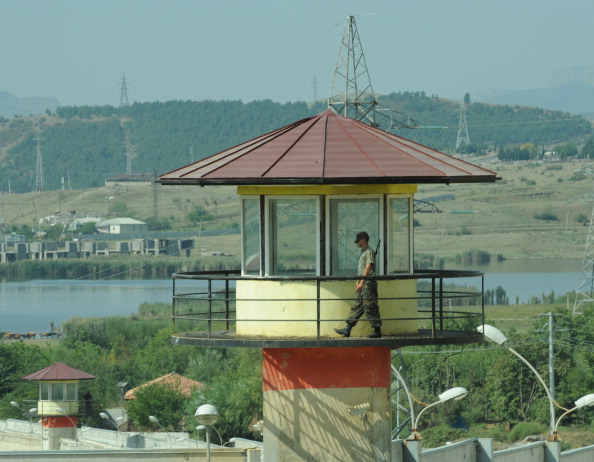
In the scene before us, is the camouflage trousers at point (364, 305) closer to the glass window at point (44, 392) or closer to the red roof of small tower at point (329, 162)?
the red roof of small tower at point (329, 162)

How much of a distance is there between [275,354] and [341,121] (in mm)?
2591

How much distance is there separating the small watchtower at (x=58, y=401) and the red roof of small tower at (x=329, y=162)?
4672 centimetres

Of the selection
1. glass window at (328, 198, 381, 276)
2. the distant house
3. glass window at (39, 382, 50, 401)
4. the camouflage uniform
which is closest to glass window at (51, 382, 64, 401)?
glass window at (39, 382, 50, 401)

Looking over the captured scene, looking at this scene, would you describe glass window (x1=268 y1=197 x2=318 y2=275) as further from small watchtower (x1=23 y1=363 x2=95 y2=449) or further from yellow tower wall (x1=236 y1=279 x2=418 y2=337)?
small watchtower (x1=23 y1=363 x2=95 y2=449)

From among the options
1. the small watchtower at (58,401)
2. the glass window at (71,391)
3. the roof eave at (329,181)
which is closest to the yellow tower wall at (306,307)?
the roof eave at (329,181)

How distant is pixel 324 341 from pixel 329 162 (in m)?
1.74

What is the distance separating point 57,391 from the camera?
65.0 metres

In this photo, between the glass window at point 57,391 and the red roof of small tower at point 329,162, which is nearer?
the red roof of small tower at point 329,162

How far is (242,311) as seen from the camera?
1505 centimetres

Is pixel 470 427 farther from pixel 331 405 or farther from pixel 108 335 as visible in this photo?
pixel 331 405

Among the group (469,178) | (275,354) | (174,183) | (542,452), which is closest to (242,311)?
(275,354)

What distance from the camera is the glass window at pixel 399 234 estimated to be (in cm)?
1485

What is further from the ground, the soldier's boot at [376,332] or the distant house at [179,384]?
the soldier's boot at [376,332]

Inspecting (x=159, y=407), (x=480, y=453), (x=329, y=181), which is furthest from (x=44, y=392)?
(x=329, y=181)
